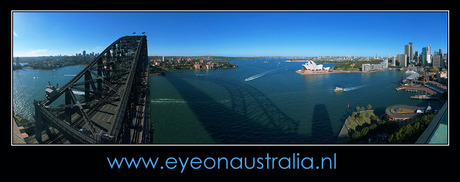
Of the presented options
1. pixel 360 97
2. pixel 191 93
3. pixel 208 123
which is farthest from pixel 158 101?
pixel 360 97

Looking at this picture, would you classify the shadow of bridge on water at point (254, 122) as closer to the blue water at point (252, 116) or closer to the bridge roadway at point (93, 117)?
the blue water at point (252, 116)

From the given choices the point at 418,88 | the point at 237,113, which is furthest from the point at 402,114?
the point at 418,88

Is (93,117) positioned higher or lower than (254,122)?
higher

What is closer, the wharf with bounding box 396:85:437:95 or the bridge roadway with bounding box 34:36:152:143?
the bridge roadway with bounding box 34:36:152:143

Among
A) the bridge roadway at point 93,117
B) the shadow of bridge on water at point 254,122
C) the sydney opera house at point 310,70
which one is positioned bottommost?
the shadow of bridge on water at point 254,122

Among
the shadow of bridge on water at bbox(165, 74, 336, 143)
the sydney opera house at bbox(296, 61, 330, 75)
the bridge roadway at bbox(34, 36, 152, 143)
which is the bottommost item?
the shadow of bridge on water at bbox(165, 74, 336, 143)

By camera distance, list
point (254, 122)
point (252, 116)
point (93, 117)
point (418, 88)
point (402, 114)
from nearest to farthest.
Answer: point (93, 117), point (254, 122), point (402, 114), point (252, 116), point (418, 88)

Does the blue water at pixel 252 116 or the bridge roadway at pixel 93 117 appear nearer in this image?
the bridge roadway at pixel 93 117

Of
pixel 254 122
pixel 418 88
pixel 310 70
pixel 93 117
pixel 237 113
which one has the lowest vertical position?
pixel 254 122

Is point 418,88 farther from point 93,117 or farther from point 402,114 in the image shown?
point 93,117

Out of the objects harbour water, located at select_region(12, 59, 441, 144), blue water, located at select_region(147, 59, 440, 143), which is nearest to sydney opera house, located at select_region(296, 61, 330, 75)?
blue water, located at select_region(147, 59, 440, 143)

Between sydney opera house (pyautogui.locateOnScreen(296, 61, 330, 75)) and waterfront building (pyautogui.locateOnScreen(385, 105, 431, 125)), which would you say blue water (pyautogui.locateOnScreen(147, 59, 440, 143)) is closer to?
waterfront building (pyautogui.locateOnScreen(385, 105, 431, 125))

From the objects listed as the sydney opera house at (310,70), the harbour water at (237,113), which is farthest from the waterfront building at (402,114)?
the sydney opera house at (310,70)
